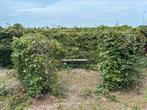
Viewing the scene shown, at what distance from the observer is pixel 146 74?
36.0 feet

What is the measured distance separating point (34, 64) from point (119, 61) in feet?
6.68

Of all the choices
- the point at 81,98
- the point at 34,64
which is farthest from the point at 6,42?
the point at 81,98

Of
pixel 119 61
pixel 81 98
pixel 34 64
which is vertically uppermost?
pixel 34 64

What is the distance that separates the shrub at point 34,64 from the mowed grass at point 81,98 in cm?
26

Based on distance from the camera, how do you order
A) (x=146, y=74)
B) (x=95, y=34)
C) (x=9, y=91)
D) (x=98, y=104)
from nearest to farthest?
(x=98, y=104) < (x=9, y=91) < (x=146, y=74) < (x=95, y=34)

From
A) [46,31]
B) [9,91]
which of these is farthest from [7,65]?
[9,91]

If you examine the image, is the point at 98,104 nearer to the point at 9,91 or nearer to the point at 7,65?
the point at 9,91

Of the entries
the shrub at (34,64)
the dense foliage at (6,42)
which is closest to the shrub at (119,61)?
the shrub at (34,64)

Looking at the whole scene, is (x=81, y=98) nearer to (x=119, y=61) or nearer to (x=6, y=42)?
(x=119, y=61)

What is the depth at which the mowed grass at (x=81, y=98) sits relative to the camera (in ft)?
29.7

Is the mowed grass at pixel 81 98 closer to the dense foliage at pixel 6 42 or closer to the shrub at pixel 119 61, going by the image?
the shrub at pixel 119 61

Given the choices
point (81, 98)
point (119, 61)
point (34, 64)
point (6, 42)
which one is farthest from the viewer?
point (6, 42)

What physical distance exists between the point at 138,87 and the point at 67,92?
5.43 feet

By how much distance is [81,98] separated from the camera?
31.2 feet
